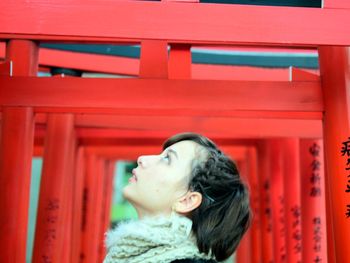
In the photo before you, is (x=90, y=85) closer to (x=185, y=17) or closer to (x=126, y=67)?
(x=185, y=17)

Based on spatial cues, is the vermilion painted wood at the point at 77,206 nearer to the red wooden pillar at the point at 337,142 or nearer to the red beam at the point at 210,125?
the red beam at the point at 210,125

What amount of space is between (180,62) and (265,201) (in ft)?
12.2

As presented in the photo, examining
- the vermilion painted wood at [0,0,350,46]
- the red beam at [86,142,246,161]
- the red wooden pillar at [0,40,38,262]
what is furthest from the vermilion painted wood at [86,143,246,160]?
the vermilion painted wood at [0,0,350,46]

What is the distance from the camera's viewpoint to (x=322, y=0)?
270 centimetres

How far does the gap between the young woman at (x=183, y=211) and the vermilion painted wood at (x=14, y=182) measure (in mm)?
1050

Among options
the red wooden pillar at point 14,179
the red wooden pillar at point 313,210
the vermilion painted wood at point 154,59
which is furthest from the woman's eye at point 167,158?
the red wooden pillar at point 313,210

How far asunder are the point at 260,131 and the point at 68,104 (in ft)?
7.45

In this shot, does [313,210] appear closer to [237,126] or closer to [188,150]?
[237,126]

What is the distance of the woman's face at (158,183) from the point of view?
7.65ft

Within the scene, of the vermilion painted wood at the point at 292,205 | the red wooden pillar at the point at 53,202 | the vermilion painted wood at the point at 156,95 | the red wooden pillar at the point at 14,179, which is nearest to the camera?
the vermilion painted wood at the point at 156,95

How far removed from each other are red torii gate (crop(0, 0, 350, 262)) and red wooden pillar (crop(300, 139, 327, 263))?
1.55m

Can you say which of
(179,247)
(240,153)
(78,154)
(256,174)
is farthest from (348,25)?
(240,153)

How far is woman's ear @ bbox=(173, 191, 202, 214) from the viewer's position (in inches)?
92.3

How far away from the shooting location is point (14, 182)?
3199 mm
